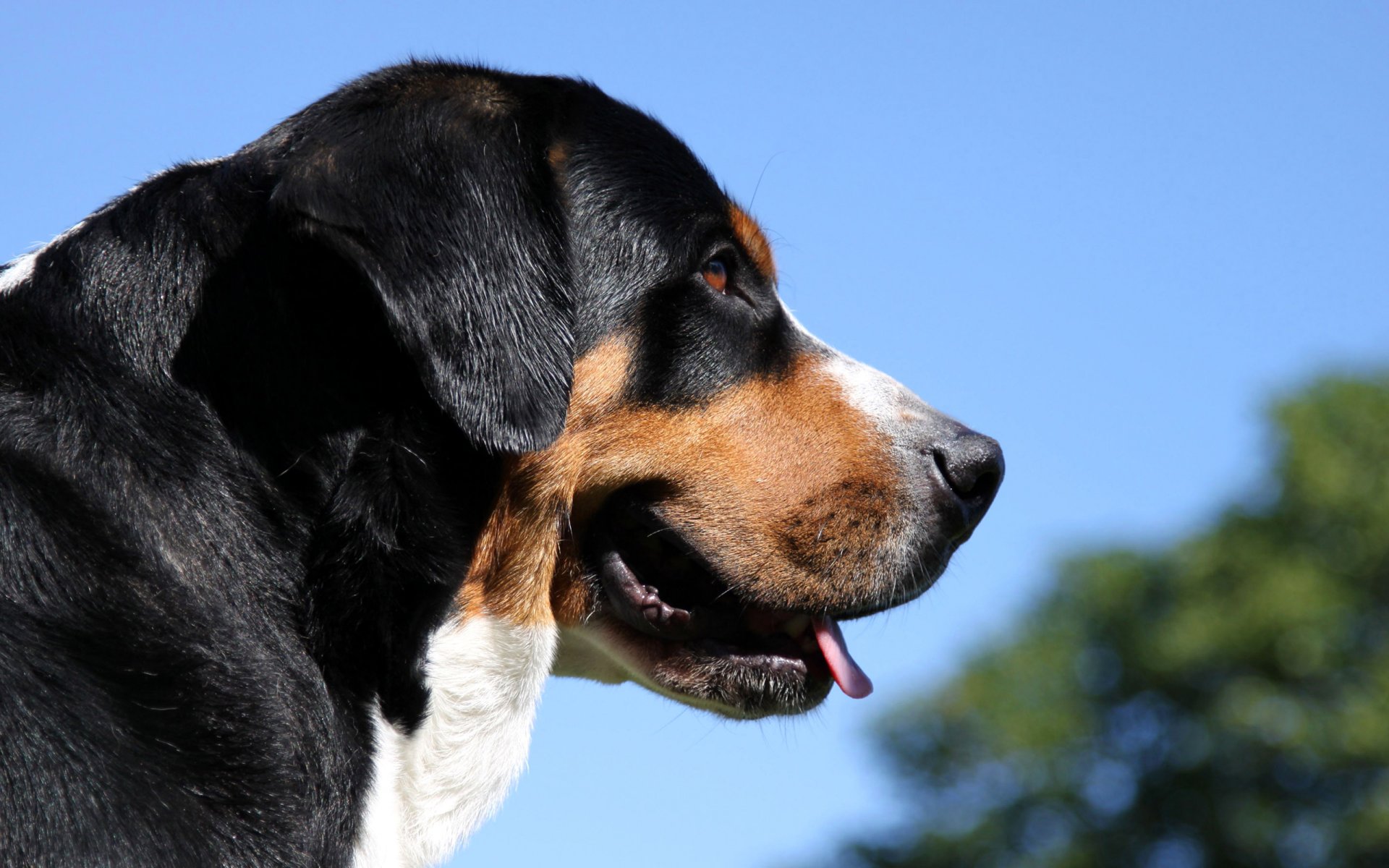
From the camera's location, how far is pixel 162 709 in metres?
2.79

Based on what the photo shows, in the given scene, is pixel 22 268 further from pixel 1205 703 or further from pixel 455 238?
pixel 1205 703

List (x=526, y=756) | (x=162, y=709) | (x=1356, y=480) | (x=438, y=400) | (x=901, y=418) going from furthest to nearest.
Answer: (x=1356, y=480)
(x=901, y=418)
(x=526, y=756)
(x=438, y=400)
(x=162, y=709)

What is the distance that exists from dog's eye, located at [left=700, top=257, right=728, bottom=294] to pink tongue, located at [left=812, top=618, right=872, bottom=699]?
996 mm

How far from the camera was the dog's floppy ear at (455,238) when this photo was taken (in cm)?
315

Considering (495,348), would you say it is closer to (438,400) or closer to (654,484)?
(438,400)

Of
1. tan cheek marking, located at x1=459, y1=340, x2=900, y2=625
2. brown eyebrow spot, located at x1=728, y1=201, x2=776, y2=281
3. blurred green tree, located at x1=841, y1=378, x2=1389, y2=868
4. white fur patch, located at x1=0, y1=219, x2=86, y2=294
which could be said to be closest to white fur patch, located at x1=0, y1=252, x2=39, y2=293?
white fur patch, located at x1=0, y1=219, x2=86, y2=294

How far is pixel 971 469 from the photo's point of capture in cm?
411

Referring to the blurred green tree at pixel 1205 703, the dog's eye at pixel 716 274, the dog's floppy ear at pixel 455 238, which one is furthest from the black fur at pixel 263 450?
the blurred green tree at pixel 1205 703

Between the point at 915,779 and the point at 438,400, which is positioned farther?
the point at 915,779

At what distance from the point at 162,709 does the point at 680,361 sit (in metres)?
1.63

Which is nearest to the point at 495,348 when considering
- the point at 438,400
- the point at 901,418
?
the point at 438,400

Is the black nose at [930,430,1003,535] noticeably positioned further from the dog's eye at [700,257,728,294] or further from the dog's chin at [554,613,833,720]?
the dog's eye at [700,257,728,294]

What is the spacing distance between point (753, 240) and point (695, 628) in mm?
1137

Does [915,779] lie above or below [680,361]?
below
